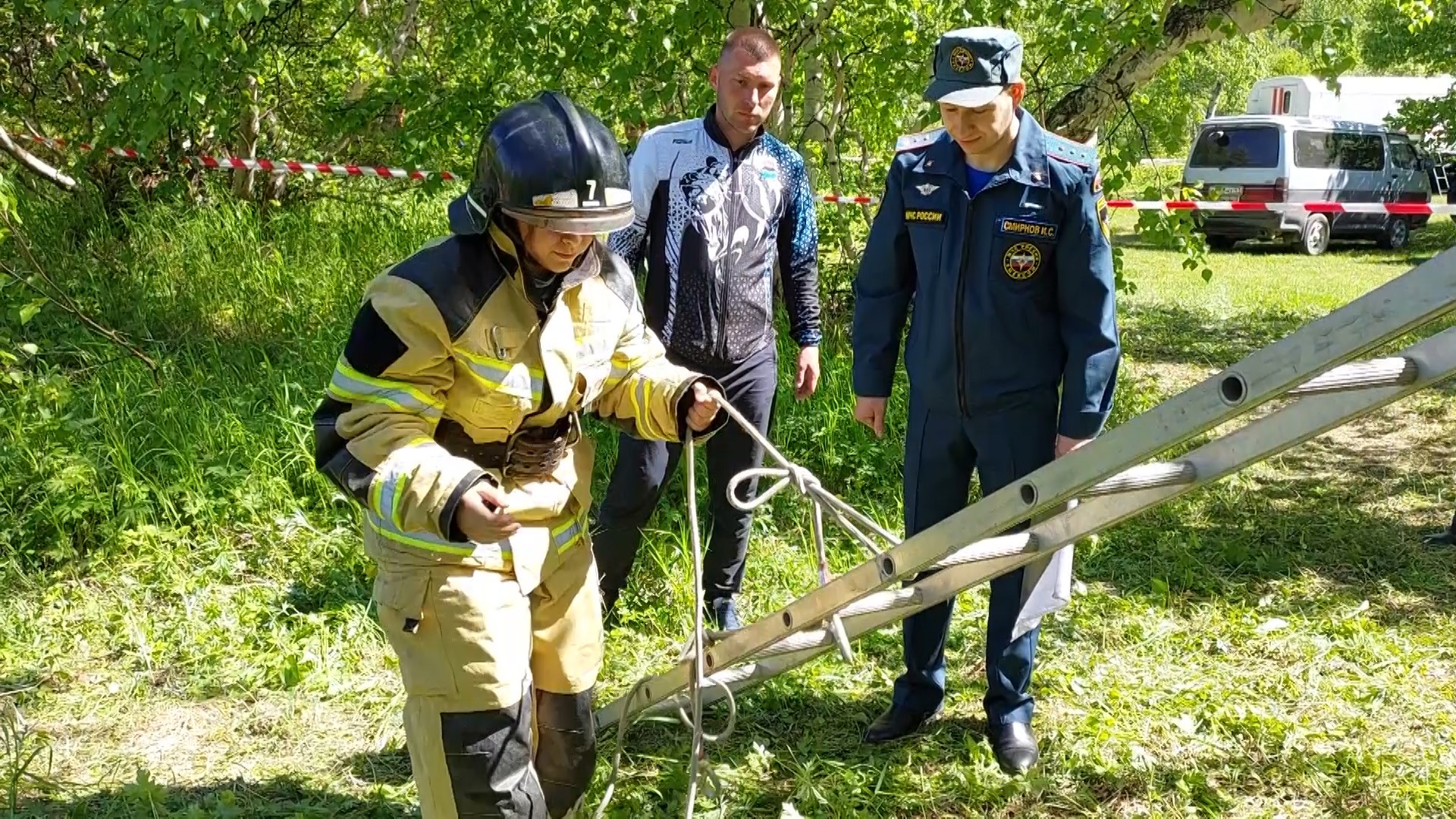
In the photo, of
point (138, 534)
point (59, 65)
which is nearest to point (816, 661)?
point (138, 534)

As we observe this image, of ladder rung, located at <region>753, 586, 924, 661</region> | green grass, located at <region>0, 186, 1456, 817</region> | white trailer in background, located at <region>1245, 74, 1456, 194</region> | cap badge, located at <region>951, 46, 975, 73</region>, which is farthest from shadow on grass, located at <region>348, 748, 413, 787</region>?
white trailer in background, located at <region>1245, 74, 1456, 194</region>

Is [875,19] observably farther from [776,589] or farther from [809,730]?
[809,730]

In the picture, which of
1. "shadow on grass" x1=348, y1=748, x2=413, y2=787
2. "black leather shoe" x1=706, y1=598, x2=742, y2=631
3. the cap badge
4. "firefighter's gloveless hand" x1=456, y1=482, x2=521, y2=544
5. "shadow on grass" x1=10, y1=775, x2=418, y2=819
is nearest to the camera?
"firefighter's gloveless hand" x1=456, y1=482, x2=521, y2=544

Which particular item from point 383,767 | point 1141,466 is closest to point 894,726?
point 383,767

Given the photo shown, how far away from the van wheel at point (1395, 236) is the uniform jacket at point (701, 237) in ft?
53.6

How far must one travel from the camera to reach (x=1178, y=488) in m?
2.14

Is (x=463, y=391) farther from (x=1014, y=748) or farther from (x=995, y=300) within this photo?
(x=1014, y=748)

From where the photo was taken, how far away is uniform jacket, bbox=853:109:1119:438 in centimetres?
326

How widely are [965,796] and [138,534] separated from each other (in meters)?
3.33

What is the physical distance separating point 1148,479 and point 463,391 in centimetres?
130

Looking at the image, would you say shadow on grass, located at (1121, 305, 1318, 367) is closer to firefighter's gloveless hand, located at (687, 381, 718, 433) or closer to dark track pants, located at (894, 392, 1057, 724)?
dark track pants, located at (894, 392, 1057, 724)

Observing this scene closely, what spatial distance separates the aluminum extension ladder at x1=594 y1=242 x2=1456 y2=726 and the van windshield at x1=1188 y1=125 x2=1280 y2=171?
16066 mm

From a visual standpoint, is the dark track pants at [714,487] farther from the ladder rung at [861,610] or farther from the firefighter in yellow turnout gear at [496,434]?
the ladder rung at [861,610]

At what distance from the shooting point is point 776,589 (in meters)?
4.73
